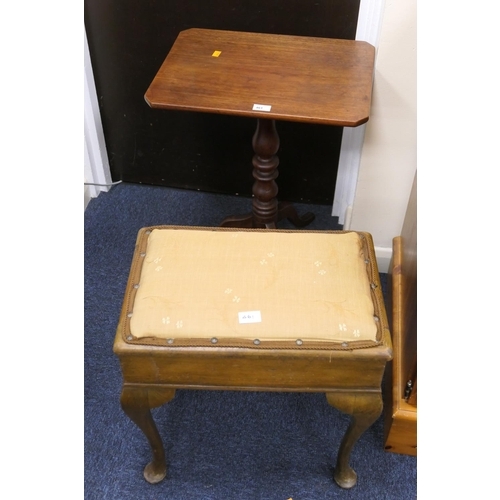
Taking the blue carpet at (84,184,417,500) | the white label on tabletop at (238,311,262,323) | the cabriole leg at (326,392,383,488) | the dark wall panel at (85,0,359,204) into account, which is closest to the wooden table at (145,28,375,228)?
the dark wall panel at (85,0,359,204)

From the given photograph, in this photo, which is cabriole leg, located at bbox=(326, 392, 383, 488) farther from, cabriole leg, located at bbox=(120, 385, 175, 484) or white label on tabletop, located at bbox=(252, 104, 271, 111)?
white label on tabletop, located at bbox=(252, 104, 271, 111)

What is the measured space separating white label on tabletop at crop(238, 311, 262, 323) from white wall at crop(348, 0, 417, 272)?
34.9 inches

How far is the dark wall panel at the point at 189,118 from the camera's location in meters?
1.98

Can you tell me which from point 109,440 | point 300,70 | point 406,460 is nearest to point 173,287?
point 109,440

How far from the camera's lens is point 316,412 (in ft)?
5.85

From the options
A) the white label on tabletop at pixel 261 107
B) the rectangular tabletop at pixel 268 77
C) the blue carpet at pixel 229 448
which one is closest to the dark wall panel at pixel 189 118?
the rectangular tabletop at pixel 268 77

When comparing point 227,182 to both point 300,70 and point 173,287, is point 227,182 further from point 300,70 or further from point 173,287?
point 173,287

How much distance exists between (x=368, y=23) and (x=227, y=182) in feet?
3.04

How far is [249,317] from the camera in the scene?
1.26 m

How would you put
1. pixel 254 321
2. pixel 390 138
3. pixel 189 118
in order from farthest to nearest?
pixel 189 118, pixel 390 138, pixel 254 321

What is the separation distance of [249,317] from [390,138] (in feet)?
3.04

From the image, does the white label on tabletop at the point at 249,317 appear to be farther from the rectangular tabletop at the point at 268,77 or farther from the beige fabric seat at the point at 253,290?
the rectangular tabletop at the point at 268,77

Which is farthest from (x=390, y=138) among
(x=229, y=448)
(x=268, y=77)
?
(x=229, y=448)

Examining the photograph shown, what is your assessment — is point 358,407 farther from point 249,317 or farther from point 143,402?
point 143,402
